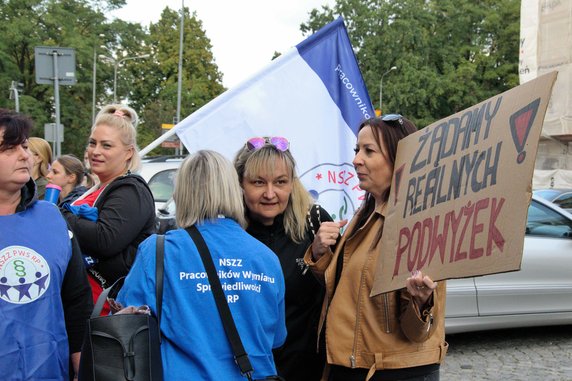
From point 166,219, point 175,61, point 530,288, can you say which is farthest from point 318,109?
point 175,61

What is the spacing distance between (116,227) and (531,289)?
4890mm

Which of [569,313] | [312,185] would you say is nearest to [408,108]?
[569,313]

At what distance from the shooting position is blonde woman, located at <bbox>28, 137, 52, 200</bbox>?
15.3ft

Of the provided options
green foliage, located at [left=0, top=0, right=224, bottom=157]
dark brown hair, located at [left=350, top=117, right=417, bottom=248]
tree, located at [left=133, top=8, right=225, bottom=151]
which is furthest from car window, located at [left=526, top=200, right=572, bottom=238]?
tree, located at [left=133, top=8, right=225, bottom=151]

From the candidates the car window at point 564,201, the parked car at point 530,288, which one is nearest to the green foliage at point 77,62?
the car window at point 564,201

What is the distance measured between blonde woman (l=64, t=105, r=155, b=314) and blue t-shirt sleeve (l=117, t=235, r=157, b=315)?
66 centimetres

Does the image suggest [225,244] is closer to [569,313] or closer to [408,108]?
[569,313]

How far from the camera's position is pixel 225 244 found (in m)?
2.17

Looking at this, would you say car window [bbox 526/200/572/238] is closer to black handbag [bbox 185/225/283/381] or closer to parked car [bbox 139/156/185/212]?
parked car [bbox 139/156/185/212]

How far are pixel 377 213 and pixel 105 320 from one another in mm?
1102

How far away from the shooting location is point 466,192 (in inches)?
81.2

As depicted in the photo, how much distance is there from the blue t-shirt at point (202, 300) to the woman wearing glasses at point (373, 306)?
0.35 meters

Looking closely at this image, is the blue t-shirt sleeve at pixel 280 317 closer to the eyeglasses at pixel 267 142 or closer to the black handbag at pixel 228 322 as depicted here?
the black handbag at pixel 228 322

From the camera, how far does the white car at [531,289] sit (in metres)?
6.14
